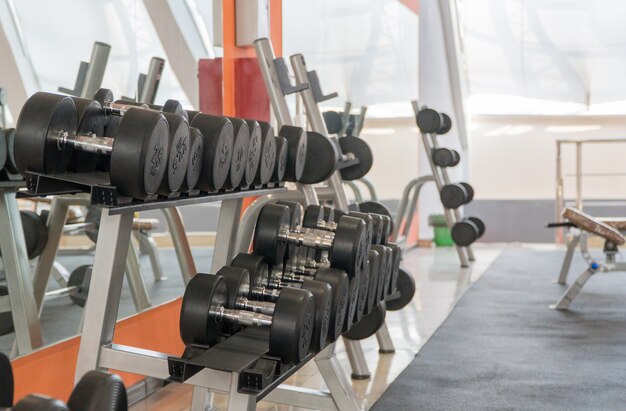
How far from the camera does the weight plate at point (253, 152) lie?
1.68 meters

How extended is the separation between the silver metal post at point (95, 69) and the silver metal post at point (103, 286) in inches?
28.2

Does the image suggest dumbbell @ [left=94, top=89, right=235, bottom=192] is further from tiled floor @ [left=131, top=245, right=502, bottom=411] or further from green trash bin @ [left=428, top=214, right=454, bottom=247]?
green trash bin @ [left=428, top=214, right=454, bottom=247]

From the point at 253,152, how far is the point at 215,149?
197mm

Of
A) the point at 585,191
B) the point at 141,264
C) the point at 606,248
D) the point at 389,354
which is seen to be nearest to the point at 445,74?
the point at 585,191

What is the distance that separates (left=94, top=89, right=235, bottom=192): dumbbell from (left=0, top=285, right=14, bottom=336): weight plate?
0.57 metres

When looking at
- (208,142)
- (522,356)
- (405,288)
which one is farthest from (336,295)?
(522,356)

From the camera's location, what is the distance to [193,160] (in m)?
1.45

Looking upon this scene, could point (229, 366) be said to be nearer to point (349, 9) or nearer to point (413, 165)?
point (349, 9)

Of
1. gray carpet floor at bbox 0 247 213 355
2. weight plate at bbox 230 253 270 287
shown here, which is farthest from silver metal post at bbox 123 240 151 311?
weight plate at bbox 230 253 270 287

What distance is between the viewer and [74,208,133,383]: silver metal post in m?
1.37

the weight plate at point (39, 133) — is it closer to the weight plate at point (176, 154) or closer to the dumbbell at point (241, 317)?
the weight plate at point (176, 154)

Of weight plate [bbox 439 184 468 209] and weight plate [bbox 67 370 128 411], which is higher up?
weight plate [bbox 67 370 128 411]

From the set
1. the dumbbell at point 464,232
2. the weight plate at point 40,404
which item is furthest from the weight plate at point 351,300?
the dumbbell at point 464,232

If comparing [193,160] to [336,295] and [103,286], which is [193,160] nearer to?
[103,286]
